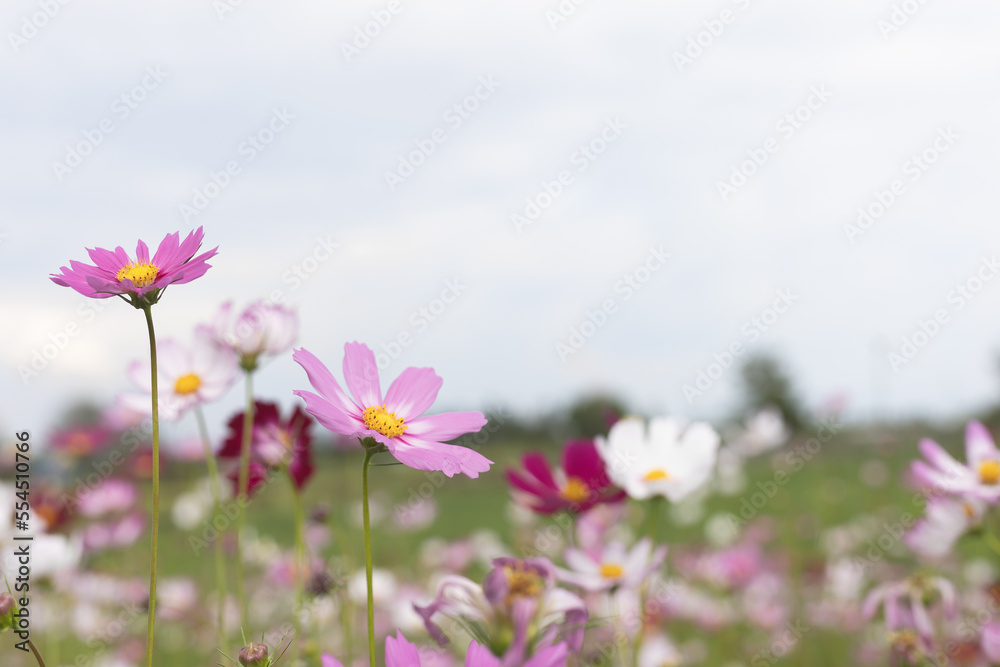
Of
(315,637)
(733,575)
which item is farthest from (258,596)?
(315,637)

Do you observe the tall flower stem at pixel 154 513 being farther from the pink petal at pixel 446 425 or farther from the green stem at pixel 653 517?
the green stem at pixel 653 517

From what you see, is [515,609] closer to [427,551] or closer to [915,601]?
[915,601]

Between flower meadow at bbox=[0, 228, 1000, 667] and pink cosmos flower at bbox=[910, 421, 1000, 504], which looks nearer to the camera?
flower meadow at bbox=[0, 228, 1000, 667]

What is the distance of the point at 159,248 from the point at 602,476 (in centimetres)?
63

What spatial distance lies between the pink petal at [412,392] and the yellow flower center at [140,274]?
0.20 m

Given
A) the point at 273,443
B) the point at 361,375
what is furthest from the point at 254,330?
the point at 361,375

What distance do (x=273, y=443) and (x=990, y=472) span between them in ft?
2.96

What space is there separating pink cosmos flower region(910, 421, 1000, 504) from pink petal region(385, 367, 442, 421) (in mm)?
693

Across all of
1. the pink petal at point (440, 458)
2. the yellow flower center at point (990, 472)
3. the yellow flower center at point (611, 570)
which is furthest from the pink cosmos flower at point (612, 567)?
the yellow flower center at point (990, 472)

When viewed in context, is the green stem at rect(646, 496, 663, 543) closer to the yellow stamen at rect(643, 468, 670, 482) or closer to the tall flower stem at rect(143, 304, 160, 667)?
the yellow stamen at rect(643, 468, 670, 482)

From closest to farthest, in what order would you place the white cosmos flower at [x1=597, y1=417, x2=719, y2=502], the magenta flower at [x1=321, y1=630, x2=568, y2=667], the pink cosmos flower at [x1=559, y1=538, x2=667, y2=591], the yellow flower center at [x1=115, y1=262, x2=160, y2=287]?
the magenta flower at [x1=321, y1=630, x2=568, y2=667], the yellow flower center at [x1=115, y1=262, x2=160, y2=287], the pink cosmos flower at [x1=559, y1=538, x2=667, y2=591], the white cosmos flower at [x1=597, y1=417, x2=719, y2=502]

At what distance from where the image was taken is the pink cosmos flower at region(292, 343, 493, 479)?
574 mm

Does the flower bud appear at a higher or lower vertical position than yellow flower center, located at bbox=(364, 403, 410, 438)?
lower

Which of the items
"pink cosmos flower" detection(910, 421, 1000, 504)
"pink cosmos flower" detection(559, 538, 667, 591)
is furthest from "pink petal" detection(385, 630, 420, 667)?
"pink cosmos flower" detection(910, 421, 1000, 504)
